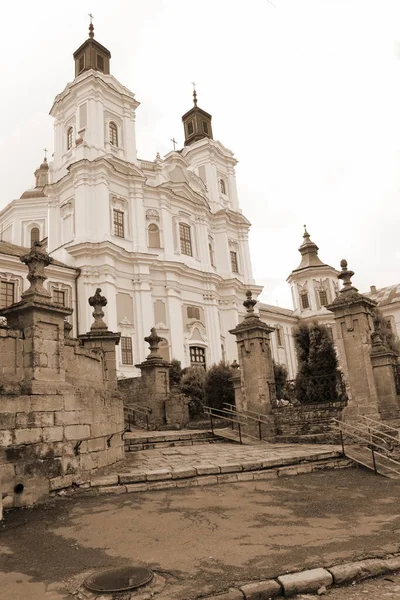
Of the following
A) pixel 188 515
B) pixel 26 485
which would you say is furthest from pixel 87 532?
pixel 26 485

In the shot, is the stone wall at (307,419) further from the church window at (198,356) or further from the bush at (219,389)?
the church window at (198,356)

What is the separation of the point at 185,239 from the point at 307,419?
2756cm

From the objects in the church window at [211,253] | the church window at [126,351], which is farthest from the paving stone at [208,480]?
the church window at [211,253]

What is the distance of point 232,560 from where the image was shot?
4668 millimetres

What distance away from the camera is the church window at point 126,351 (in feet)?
103

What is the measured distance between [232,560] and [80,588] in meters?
1.50

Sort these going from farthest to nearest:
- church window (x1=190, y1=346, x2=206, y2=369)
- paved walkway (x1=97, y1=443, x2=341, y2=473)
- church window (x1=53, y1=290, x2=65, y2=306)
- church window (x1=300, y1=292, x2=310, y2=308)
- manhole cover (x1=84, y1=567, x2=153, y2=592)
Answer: church window (x1=300, y1=292, x2=310, y2=308), church window (x1=190, y1=346, x2=206, y2=369), church window (x1=53, y1=290, x2=65, y2=306), paved walkway (x1=97, y1=443, x2=341, y2=473), manhole cover (x1=84, y1=567, x2=153, y2=592)

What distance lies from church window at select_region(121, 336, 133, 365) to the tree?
54.1 ft

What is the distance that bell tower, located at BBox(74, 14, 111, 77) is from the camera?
3950 cm

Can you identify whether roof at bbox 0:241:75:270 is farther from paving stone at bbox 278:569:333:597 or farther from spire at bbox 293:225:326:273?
spire at bbox 293:225:326:273

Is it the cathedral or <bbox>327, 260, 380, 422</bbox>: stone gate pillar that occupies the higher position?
the cathedral

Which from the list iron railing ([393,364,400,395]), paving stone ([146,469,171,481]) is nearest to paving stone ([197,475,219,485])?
paving stone ([146,469,171,481])

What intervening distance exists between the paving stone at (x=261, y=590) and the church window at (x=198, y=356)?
3147 centimetres

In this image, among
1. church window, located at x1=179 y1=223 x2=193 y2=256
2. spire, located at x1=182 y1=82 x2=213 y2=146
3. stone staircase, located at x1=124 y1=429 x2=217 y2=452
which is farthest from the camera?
spire, located at x1=182 y1=82 x2=213 y2=146
